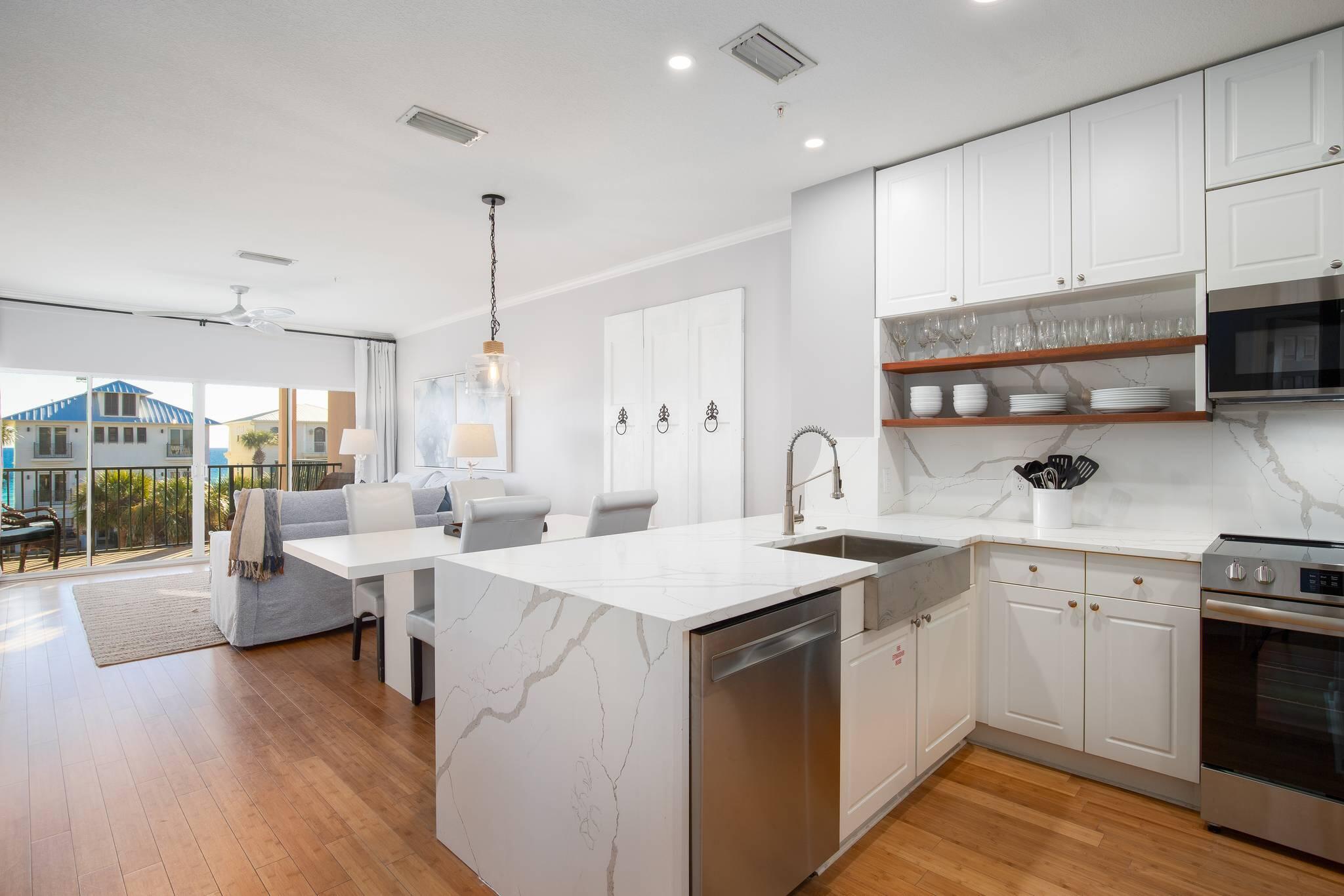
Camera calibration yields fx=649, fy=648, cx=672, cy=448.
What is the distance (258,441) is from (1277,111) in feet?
30.7

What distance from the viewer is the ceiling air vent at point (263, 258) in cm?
461

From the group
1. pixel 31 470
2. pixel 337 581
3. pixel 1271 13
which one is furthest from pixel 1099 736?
pixel 31 470

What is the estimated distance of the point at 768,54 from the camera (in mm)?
2252

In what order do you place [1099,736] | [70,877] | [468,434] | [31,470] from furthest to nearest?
[31,470]
[468,434]
[1099,736]
[70,877]

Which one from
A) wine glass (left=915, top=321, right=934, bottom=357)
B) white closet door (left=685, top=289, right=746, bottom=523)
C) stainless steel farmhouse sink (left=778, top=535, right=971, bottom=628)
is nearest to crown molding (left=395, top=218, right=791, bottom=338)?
white closet door (left=685, top=289, right=746, bottom=523)

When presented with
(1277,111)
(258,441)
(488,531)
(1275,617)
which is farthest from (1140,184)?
(258,441)

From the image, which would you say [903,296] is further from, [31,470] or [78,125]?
[31,470]

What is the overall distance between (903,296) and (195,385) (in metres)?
7.26

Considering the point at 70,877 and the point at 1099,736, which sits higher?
the point at 1099,736

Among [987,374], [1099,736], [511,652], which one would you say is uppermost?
[987,374]

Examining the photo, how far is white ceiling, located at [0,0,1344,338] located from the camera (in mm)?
2072

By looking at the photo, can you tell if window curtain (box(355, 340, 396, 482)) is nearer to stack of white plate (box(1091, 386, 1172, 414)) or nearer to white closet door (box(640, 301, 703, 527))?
white closet door (box(640, 301, 703, 527))

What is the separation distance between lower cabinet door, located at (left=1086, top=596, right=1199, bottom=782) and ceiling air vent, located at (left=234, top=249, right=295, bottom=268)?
5365 mm

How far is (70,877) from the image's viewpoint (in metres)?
1.87
